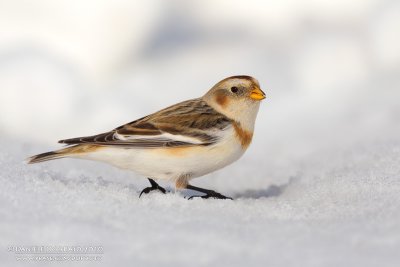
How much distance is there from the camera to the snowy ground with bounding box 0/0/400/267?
3508 millimetres

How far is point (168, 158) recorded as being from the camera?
4793 mm

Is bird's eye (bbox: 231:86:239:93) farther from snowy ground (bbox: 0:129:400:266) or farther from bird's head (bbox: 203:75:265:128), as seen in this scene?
snowy ground (bbox: 0:129:400:266)

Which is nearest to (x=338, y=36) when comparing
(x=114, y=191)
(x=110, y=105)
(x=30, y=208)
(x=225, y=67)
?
(x=225, y=67)

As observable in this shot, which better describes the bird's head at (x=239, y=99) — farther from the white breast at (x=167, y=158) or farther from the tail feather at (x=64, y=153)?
the tail feather at (x=64, y=153)

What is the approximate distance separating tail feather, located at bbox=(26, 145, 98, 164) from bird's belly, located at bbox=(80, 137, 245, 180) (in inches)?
1.8

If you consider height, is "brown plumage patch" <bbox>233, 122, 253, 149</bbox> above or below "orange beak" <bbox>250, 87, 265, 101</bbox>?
below

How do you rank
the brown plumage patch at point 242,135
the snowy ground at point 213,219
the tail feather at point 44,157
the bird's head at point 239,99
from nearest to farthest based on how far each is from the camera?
the snowy ground at point 213,219
the tail feather at point 44,157
the brown plumage patch at point 242,135
the bird's head at point 239,99

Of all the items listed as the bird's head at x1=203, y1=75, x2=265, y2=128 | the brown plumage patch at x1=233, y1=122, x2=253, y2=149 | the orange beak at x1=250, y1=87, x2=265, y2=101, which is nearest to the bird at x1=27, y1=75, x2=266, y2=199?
the brown plumage patch at x1=233, y1=122, x2=253, y2=149

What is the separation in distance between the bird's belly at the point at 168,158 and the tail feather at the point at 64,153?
45 millimetres

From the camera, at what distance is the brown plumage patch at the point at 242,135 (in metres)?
5.00

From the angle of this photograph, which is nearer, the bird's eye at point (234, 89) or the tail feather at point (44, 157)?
the tail feather at point (44, 157)

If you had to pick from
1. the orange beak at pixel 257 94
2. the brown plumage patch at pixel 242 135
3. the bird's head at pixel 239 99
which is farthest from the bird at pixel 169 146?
the orange beak at pixel 257 94

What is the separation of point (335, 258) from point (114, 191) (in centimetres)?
172

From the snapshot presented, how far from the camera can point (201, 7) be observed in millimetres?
10711
